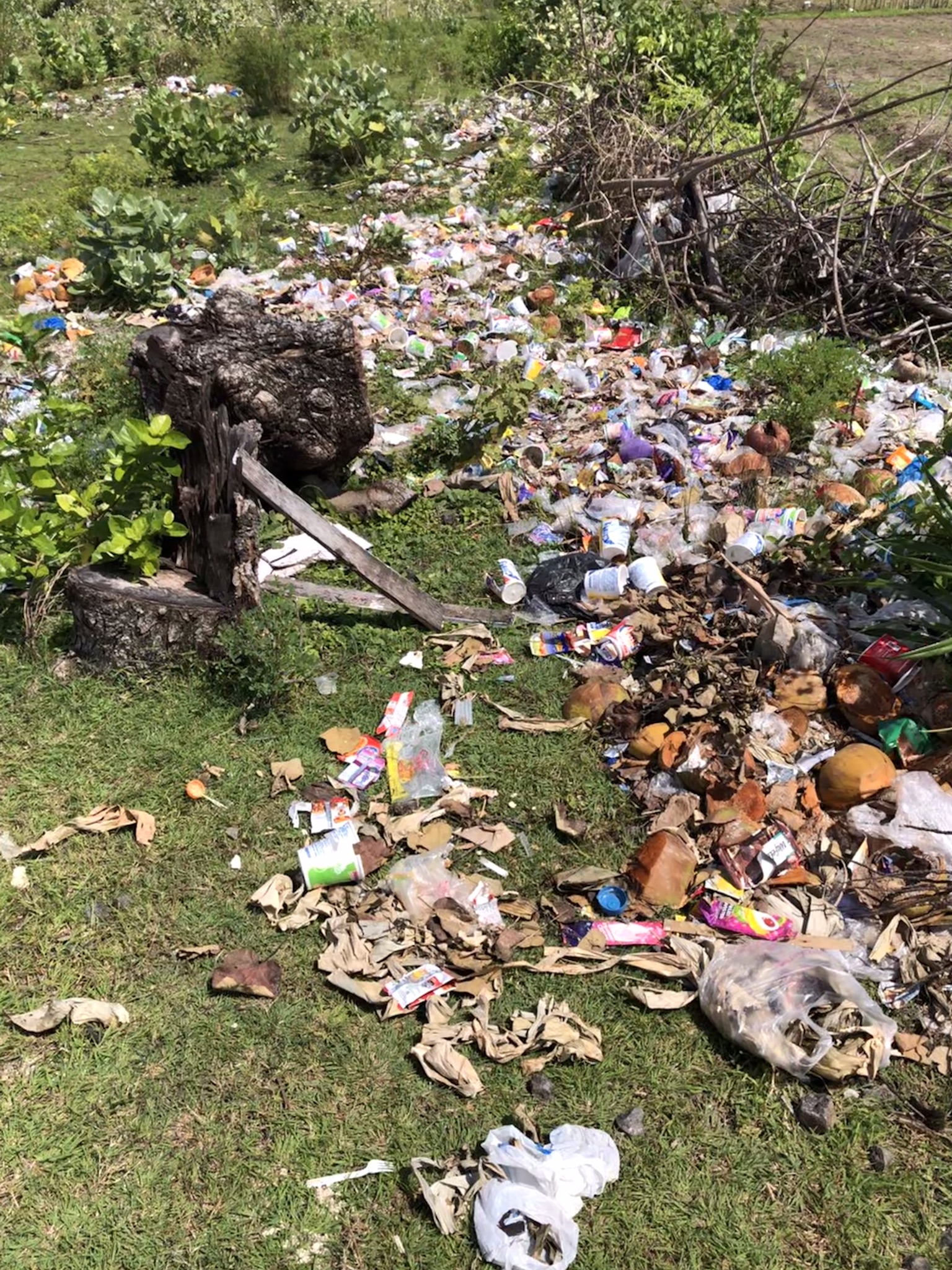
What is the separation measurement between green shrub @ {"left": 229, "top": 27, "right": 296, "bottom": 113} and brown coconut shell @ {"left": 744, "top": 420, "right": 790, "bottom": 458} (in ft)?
25.2

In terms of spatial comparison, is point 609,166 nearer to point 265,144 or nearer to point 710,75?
point 710,75

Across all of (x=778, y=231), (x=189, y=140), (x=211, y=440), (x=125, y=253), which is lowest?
(x=211, y=440)

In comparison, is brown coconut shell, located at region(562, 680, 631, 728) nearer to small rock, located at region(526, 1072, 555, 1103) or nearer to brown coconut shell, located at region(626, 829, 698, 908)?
brown coconut shell, located at region(626, 829, 698, 908)

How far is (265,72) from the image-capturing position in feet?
31.6

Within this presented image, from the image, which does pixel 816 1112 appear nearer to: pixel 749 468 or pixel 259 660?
pixel 259 660

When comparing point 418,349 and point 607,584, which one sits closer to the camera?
point 607,584

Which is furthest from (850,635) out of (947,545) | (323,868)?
(323,868)

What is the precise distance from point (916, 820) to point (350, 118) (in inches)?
303

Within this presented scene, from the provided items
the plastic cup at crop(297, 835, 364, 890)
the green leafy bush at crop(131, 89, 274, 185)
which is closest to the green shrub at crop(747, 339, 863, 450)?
the plastic cup at crop(297, 835, 364, 890)

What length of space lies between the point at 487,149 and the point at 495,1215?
8700 mm

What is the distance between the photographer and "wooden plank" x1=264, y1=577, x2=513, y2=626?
12.6ft

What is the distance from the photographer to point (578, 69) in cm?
Result: 802

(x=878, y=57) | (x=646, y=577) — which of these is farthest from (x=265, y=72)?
(x=646, y=577)

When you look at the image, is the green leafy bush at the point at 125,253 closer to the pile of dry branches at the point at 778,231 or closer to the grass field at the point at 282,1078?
the pile of dry branches at the point at 778,231
